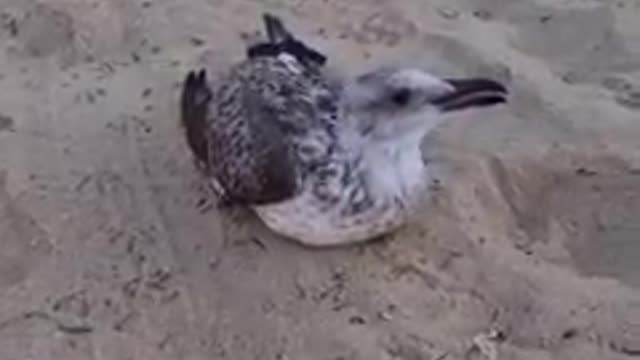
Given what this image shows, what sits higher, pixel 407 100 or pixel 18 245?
pixel 407 100

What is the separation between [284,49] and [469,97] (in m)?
0.81

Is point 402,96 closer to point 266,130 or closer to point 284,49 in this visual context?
point 266,130

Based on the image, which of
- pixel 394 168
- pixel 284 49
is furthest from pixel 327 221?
pixel 284 49

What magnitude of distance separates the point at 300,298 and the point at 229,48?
1480 millimetres

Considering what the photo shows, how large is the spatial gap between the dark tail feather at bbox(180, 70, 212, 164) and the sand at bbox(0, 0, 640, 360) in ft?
0.48

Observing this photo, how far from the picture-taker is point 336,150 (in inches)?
180

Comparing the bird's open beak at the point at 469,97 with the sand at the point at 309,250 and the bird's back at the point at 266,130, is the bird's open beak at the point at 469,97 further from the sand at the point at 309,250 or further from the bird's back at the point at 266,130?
the sand at the point at 309,250

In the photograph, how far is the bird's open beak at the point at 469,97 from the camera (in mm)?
4418

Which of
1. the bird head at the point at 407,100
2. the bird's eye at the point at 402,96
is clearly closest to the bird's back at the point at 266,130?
the bird head at the point at 407,100

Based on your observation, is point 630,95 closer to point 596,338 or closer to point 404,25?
point 404,25

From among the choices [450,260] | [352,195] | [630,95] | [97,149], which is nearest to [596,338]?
[450,260]

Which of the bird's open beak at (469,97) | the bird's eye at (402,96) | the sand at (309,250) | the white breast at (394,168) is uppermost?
the bird's eye at (402,96)

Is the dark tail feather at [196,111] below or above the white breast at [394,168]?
above

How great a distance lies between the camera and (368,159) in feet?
15.0
